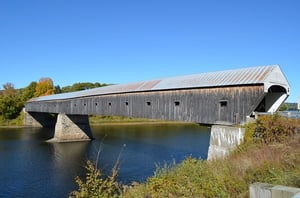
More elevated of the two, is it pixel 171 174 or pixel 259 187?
pixel 259 187

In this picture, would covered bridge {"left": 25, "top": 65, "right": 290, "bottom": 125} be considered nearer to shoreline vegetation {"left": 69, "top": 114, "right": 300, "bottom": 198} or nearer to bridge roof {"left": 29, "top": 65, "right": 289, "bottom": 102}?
bridge roof {"left": 29, "top": 65, "right": 289, "bottom": 102}

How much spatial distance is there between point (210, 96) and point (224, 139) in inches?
103

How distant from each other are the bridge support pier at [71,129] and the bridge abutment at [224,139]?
25.8m

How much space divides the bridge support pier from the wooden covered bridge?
1311cm

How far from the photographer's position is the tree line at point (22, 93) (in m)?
60.7

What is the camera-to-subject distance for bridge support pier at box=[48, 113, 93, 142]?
35.8m

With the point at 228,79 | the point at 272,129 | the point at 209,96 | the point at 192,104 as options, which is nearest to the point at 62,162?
the point at 192,104

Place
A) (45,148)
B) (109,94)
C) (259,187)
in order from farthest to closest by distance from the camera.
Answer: (45,148) → (109,94) → (259,187)

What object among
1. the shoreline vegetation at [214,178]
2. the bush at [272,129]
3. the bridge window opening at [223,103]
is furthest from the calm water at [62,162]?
the shoreline vegetation at [214,178]

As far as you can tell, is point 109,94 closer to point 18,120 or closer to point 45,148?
point 45,148

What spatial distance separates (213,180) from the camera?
5828 mm

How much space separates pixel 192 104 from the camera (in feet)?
51.5

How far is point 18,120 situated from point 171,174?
59.6 metres

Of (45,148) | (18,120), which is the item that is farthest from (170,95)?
(18,120)
